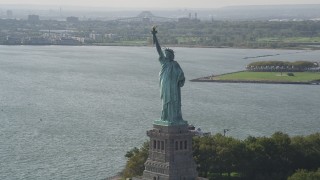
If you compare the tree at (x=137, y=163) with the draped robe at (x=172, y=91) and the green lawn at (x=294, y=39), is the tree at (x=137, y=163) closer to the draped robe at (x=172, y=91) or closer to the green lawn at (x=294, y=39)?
the draped robe at (x=172, y=91)

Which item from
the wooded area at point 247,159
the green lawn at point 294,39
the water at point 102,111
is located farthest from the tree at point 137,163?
the green lawn at point 294,39

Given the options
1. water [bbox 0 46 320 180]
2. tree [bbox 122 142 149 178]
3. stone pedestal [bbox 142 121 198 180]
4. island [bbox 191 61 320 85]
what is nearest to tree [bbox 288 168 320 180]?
tree [bbox 122 142 149 178]

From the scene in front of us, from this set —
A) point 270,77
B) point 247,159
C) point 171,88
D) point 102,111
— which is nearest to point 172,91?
point 171,88

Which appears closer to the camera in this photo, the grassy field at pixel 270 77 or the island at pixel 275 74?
the island at pixel 275 74

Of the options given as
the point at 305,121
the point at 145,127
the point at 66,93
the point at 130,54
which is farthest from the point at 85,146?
the point at 130,54

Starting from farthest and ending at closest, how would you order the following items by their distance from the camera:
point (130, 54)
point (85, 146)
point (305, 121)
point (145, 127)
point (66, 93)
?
point (130, 54), point (66, 93), point (305, 121), point (145, 127), point (85, 146)

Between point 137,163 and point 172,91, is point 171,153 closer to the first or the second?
point 172,91

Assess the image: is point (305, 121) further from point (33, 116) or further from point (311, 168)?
point (311, 168)

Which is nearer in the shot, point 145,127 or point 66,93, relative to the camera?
point 145,127

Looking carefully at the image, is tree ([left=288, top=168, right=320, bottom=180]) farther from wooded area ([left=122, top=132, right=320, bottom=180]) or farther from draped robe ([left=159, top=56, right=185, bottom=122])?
draped robe ([left=159, top=56, right=185, bottom=122])
